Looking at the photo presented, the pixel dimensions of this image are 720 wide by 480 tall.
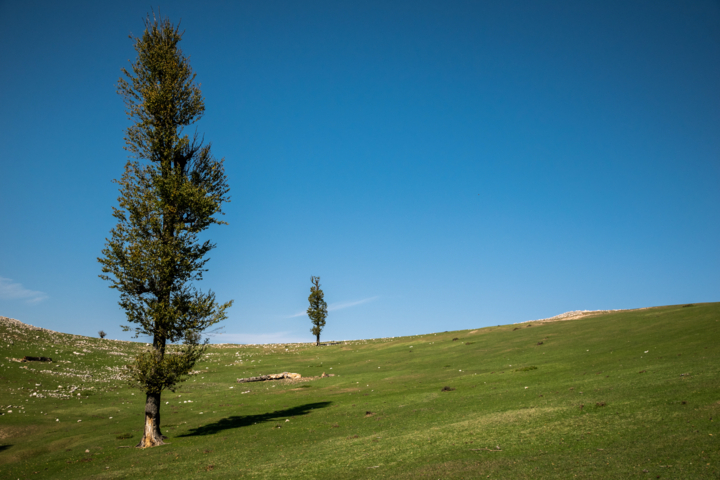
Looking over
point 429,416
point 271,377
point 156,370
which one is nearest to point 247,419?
point 156,370

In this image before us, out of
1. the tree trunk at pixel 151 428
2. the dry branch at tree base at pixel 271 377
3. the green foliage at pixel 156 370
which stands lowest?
the dry branch at tree base at pixel 271 377

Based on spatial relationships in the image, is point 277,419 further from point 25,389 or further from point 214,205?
point 25,389

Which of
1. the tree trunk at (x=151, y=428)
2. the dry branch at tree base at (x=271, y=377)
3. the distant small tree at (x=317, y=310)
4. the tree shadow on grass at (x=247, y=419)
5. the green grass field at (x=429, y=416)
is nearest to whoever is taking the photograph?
the green grass field at (x=429, y=416)

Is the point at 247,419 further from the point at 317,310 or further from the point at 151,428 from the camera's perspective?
the point at 317,310

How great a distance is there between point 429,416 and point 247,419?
14.2m

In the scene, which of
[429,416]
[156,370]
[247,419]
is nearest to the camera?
[429,416]

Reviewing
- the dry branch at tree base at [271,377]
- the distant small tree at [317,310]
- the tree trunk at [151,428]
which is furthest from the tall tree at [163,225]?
the distant small tree at [317,310]

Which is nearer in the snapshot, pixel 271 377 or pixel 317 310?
pixel 271 377

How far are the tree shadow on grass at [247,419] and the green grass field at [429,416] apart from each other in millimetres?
187

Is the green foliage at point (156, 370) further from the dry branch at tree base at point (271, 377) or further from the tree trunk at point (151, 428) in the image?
the dry branch at tree base at point (271, 377)

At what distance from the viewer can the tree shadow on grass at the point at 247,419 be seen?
26.6 m

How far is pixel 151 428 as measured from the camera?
23.8m

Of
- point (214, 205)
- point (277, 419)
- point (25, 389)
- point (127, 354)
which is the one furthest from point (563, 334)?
point (127, 354)

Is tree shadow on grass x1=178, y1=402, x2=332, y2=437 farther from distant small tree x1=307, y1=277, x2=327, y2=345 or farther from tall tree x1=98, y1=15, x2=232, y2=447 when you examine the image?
distant small tree x1=307, y1=277, x2=327, y2=345
